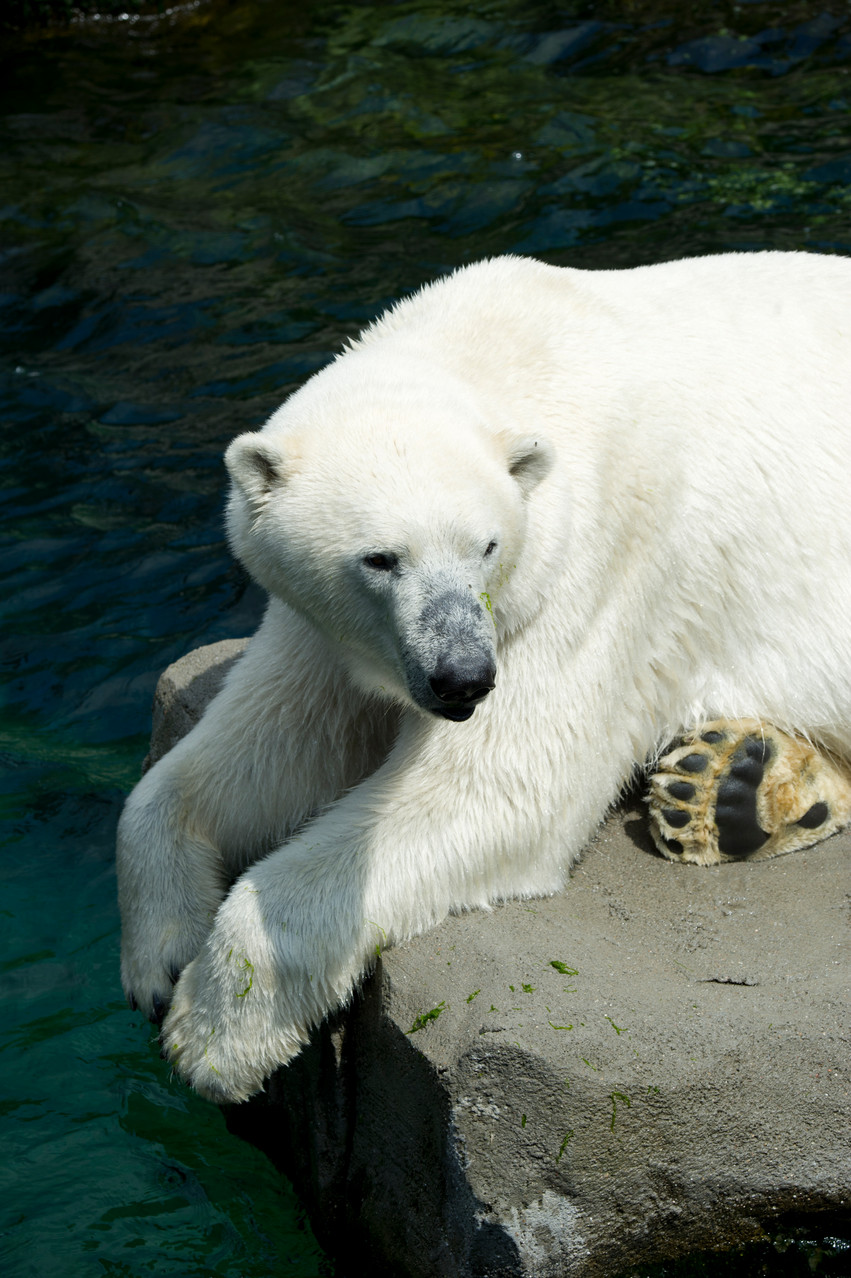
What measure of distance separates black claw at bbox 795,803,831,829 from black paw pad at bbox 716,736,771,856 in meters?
0.12

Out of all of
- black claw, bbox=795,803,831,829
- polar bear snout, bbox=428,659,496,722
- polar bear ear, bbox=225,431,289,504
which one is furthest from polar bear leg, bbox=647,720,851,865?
polar bear ear, bbox=225,431,289,504

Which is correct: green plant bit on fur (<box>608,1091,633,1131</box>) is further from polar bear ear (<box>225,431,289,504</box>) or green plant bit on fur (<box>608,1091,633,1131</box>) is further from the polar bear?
polar bear ear (<box>225,431,289,504</box>)

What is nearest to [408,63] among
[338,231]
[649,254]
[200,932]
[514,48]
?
[514,48]

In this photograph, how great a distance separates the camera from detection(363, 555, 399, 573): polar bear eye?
2.65 metres

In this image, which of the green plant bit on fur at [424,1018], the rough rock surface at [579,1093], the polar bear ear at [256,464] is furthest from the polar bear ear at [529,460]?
A: the green plant bit on fur at [424,1018]

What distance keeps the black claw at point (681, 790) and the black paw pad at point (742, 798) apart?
73 millimetres

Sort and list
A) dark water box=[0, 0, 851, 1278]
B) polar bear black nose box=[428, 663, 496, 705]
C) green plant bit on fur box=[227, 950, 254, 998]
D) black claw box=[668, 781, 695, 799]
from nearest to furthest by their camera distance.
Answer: polar bear black nose box=[428, 663, 496, 705] → green plant bit on fur box=[227, 950, 254, 998] → black claw box=[668, 781, 695, 799] → dark water box=[0, 0, 851, 1278]

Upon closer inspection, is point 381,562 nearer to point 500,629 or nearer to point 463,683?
point 463,683

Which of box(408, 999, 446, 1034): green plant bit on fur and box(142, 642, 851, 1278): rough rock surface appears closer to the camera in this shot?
box(142, 642, 851, 1278): rough rock surface

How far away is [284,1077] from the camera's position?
328 centimetres

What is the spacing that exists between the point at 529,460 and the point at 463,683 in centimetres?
59

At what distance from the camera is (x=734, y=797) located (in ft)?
11.0

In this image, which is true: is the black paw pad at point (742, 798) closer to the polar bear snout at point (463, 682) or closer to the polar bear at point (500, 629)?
the polar bear at point (500, 629)

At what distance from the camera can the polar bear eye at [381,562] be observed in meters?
2.65
